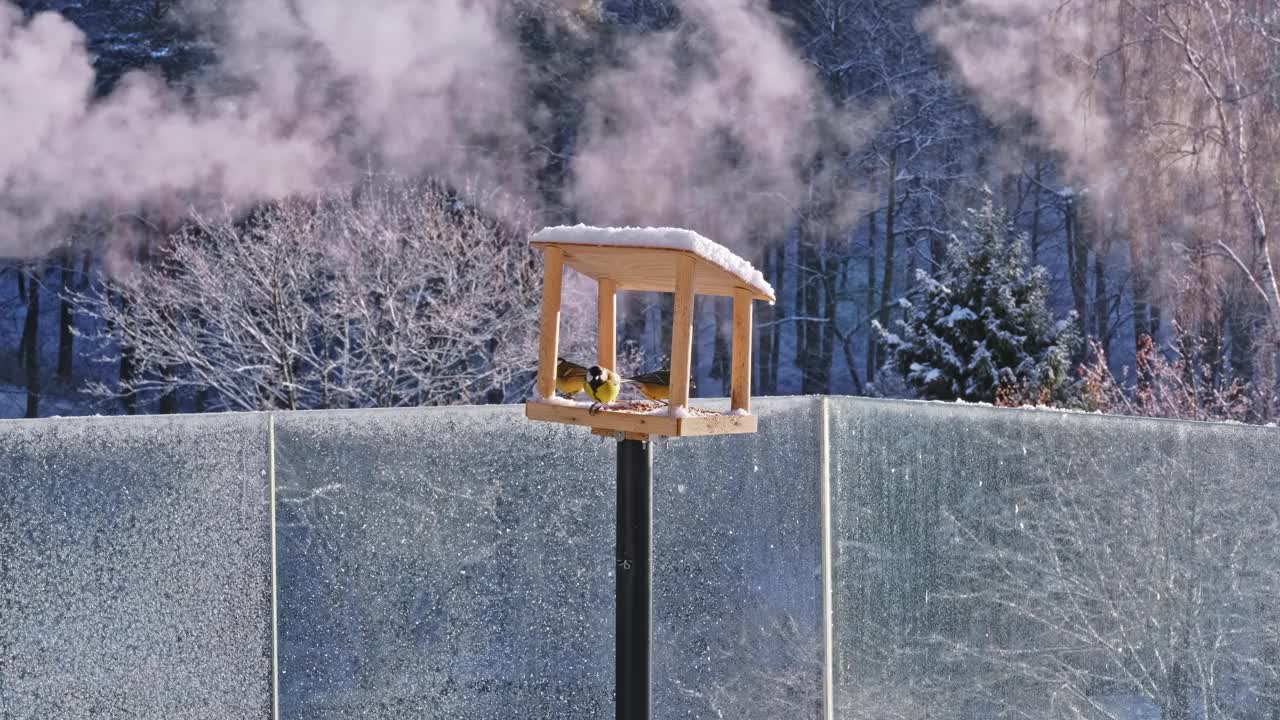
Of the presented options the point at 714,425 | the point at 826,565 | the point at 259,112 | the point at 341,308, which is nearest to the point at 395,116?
the point at 259,112

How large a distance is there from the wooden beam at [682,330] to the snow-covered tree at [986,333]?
18.8 feet

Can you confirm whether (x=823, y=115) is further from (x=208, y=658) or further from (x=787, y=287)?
(x=208, y=658)

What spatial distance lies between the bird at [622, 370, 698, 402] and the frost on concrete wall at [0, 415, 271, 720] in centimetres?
91

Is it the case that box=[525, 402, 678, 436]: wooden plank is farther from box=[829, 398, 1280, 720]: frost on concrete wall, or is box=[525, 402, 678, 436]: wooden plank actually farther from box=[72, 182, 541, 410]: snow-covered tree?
box=[72, 182, 541, 410]: snow-covered tree

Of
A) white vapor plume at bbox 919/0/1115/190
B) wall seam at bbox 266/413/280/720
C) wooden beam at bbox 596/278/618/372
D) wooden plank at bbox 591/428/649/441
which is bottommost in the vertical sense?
wall seam at bbox 266/413/280/720

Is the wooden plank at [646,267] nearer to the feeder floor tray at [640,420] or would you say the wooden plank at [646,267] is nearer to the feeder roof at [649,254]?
the feeder roof at [649,254]

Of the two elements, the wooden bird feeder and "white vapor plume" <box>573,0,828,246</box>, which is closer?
the wooden bird feeder

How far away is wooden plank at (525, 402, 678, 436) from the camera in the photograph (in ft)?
4.84

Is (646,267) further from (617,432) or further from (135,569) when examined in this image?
(135,569)

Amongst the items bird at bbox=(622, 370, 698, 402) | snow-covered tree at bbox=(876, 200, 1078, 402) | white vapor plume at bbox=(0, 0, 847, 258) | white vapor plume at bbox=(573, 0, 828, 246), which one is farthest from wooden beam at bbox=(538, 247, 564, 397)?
white vapor plume at bbox=(573, 0, 828, 246)

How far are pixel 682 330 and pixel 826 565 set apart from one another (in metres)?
1.02

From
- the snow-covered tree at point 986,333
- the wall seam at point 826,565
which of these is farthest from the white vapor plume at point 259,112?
the wall seam at point 826,565

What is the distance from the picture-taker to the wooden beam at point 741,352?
175 centimetres

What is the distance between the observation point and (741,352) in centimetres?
175
